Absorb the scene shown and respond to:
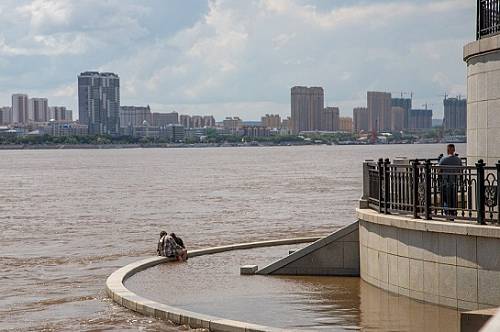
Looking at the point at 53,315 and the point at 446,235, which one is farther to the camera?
the point at 53,315

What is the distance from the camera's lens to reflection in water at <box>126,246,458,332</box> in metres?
13.2

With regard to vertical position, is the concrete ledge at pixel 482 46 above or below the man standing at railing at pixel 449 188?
above

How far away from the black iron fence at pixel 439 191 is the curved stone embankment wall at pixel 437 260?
0.83 ft

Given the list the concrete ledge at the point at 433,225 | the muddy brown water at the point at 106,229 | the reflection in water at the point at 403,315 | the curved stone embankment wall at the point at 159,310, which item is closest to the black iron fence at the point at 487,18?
the concrete ledge at the point at 433,225

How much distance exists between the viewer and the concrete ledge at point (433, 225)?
41.4 feet

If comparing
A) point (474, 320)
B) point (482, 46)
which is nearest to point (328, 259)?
point (482, 46)

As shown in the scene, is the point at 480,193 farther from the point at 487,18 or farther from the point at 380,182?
the point at 487,18

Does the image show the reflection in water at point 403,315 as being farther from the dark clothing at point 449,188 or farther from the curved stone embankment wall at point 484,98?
the curved stone embankment wall at point 484,98

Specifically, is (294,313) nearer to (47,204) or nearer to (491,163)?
(491,163)

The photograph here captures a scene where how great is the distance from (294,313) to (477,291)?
2642 mm

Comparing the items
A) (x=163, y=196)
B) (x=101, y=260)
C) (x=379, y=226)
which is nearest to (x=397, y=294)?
(x=379, y=226)

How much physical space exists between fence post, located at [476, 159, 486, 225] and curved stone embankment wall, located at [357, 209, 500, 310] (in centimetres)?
21

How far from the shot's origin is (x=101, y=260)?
2477 cm

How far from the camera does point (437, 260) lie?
44.2ft
